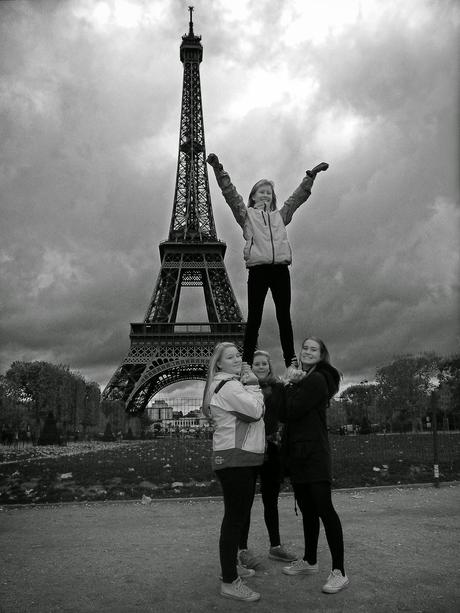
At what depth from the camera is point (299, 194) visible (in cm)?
517

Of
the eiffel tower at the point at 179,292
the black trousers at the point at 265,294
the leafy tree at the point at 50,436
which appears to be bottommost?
the leafy tree at the point at 50,436

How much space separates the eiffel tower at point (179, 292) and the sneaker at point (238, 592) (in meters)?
38.2

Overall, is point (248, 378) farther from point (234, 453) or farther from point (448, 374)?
point (448, 374)

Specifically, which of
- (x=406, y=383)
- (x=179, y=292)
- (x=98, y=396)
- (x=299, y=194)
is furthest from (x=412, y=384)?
(x=299, y=194)

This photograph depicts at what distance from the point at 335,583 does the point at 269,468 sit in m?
1.13

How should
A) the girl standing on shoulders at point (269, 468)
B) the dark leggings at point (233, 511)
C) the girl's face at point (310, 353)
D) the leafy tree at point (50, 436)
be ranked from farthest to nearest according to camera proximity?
the leafy tree at point (50, 436)
the girl standing on shoulders at point (269, 468)
the girl's face at point (310, 353)
the dark leggings at point (233, 511)

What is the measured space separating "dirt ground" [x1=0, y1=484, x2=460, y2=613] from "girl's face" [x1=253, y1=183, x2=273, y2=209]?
3.27 meters

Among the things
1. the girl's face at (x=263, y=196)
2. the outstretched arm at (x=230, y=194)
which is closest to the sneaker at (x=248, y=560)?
the outstretched arm at (x=230, y=194)

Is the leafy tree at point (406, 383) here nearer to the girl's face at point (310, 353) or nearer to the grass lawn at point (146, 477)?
the grass lawn at point (146, 477)

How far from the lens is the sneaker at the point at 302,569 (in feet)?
14.1

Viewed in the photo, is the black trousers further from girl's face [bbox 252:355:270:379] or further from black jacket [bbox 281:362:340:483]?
black jacket [bbox 281:362:340:483]

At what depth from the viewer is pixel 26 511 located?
7.73m

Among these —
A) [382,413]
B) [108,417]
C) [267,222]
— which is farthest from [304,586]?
[382,413]

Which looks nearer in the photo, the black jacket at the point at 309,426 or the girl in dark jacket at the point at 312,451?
the girl in dark jacket at the point at 312,451
